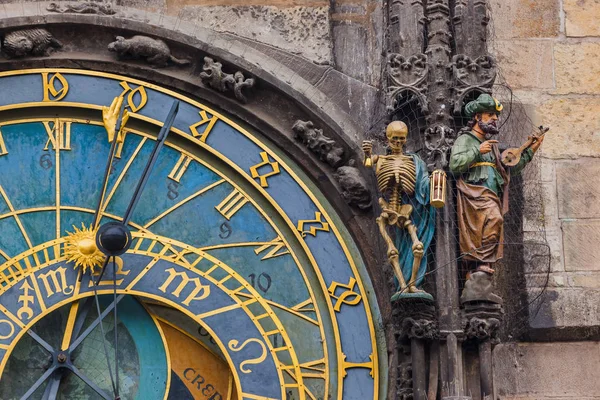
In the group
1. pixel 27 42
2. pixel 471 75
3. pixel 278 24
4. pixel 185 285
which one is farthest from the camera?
pixel 278 24

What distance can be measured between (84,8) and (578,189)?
2434 millimetres

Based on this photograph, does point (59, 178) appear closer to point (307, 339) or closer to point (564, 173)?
point (307, 339)

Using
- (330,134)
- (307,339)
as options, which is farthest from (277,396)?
(330,134)

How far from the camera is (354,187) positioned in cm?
955

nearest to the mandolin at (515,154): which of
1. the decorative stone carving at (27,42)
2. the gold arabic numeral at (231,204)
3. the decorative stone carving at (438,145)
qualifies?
the decorative stone carving at (438,145)

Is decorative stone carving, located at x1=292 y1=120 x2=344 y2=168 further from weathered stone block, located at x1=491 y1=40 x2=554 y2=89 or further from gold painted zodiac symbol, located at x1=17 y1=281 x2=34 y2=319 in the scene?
gold painted zodiac symbol, located at x1=17 y1=281 x2=34 y2=319

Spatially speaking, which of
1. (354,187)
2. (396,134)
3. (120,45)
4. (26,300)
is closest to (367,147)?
(396,134)

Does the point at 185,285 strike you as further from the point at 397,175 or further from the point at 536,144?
the point at 536,144

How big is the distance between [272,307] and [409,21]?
4.79 feet

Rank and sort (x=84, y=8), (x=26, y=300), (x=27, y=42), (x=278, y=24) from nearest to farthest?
(x=26, y=300) → (x=27, y=42) → (x=84, y=8) → (x=278, y=24)

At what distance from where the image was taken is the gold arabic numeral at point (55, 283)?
9289 millimetres

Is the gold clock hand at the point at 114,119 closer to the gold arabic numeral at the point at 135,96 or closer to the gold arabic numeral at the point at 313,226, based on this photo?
the gold arabic numeral at the point at 135,96

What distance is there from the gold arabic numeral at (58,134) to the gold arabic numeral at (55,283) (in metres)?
0.64

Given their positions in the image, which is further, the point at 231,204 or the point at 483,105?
the point at 231,204
